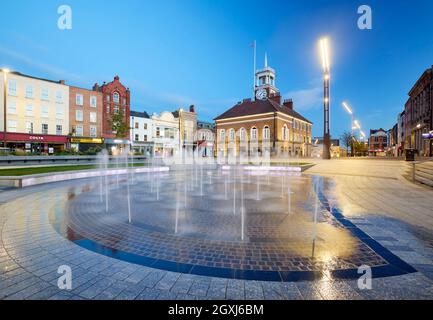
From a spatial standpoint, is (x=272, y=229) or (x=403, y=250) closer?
(x=403, y=250)

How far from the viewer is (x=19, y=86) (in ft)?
103

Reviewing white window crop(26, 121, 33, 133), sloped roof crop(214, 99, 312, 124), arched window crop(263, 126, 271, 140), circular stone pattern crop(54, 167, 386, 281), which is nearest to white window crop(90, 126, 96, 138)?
white window crop(26, 121, 33, 133)

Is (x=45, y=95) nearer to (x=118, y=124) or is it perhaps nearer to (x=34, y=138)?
(x=34, y=138)

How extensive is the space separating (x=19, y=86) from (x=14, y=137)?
7.38 m

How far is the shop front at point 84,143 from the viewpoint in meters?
36.7

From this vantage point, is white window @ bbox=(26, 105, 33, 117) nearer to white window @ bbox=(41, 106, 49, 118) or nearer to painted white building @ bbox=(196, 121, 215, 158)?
white window @ bbox=(41, 106, 49, 118)

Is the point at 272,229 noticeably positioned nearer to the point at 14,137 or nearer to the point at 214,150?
the point at 14,137

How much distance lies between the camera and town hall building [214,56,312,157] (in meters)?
50.7

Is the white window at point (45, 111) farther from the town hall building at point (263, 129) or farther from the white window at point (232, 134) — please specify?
the white window at point (232, 134)

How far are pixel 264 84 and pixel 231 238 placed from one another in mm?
66766

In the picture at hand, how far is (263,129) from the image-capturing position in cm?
5178

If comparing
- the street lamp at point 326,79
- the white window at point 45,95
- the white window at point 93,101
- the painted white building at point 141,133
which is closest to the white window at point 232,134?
the painted white building at point 141,133

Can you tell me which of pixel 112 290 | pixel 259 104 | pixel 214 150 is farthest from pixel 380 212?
pixel 214 150

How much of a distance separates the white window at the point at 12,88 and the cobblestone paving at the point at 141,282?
37408 mm
